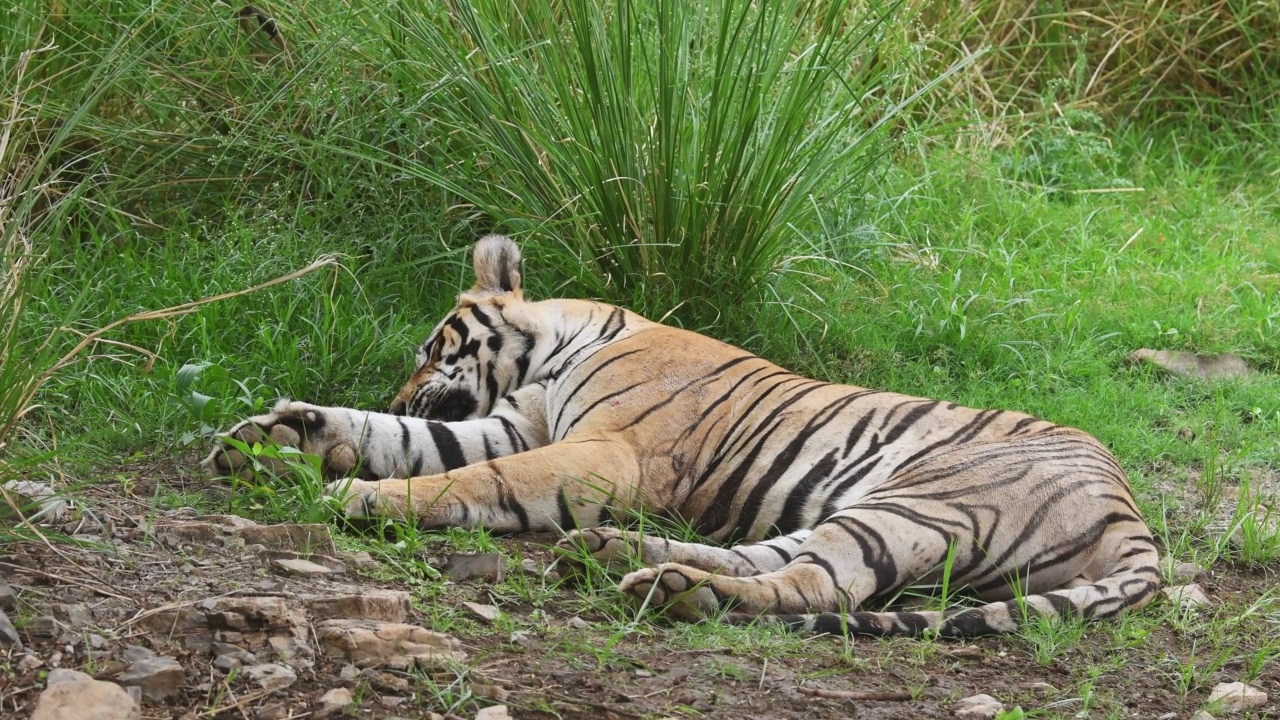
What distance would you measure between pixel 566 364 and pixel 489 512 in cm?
76

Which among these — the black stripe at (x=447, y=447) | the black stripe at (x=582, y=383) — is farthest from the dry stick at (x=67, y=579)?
the black stripe at (x=582, y=383)

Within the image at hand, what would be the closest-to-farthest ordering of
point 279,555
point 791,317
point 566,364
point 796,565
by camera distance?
point 279,555
point 796,565
point 566,364
point 791,317

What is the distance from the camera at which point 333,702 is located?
2.24 metres

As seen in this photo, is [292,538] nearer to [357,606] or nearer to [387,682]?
[357,606]

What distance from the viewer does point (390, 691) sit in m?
2.33

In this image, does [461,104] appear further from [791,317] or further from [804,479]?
[804,479]

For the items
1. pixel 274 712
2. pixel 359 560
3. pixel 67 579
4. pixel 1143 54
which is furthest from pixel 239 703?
pixel 1143 54

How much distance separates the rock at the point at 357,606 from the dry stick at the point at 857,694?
0.80 metres

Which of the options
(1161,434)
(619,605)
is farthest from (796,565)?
(1161,434)

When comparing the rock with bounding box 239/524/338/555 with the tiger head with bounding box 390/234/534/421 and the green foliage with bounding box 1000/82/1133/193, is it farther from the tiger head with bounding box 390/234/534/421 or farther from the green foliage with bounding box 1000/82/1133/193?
the green foliage with bounding box 1000/82/1133/193

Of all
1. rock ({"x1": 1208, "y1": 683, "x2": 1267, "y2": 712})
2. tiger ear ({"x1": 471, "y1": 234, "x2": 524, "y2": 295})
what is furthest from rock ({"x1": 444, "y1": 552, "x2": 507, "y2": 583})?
rock ({"x1": 1208, "y1": 683, "x2": 1267, "y2": 712})

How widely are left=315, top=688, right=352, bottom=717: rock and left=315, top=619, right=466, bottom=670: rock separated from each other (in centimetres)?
12

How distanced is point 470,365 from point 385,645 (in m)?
1.88

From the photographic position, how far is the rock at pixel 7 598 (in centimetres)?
235
